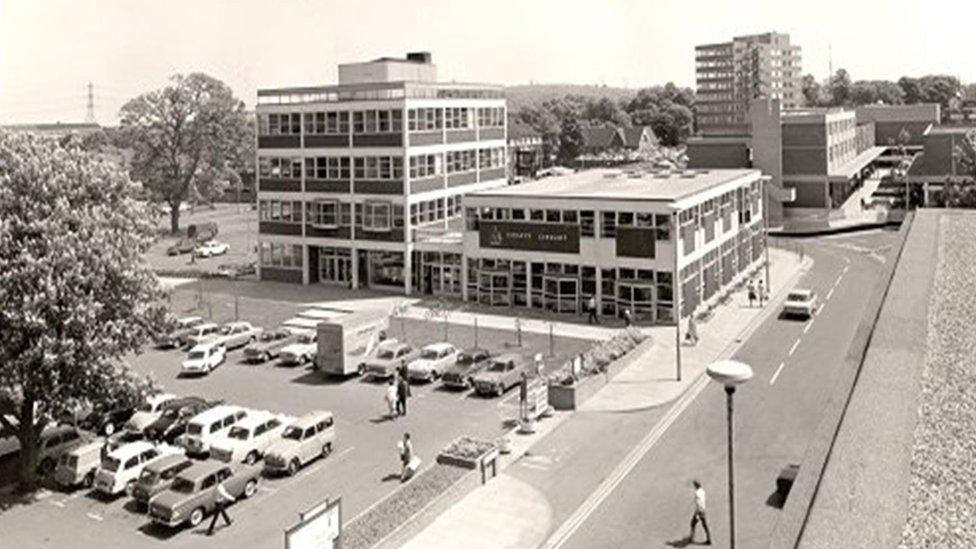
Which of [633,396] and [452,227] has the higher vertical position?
[452,227]

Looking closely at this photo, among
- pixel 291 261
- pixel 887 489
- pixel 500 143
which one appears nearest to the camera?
pixel 887 489

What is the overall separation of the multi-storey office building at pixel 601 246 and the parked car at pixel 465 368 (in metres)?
12.5

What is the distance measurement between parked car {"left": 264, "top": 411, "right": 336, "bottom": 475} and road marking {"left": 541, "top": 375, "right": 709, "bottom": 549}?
10255mm

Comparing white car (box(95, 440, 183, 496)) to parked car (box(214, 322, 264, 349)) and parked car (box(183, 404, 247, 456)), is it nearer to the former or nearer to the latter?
parked car (box(183, 404, 247, 456))

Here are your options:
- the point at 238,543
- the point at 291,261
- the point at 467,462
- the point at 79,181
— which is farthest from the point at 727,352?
the point at 291,261

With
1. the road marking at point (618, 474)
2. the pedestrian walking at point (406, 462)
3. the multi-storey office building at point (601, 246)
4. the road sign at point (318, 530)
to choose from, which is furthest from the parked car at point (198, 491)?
the multi-storey office building at point (601, 246)

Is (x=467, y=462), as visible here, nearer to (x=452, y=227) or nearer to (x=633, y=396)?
(x=633, y=396)

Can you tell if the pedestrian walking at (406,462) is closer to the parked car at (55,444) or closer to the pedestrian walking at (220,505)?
the pedestrian walking at (220,505)

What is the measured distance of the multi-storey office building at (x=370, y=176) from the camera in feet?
210

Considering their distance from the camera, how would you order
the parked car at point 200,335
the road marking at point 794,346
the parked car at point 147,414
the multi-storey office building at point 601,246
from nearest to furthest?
the parked car at point 147,414 < the road marking at point 794,346 < the parked car at point 200,335 < the multi-storey office building at point 601,246

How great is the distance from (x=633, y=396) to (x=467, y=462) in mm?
11427

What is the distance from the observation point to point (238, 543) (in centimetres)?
2711

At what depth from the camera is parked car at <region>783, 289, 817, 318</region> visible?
5338cm

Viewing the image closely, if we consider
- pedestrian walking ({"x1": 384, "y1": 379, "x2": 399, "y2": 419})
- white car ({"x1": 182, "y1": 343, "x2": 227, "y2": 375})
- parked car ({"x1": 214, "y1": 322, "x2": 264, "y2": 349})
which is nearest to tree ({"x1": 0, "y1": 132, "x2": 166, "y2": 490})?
pedestrian walking ({"x1": 384, "y1": 379, "x2": 399, "y2": 419})
